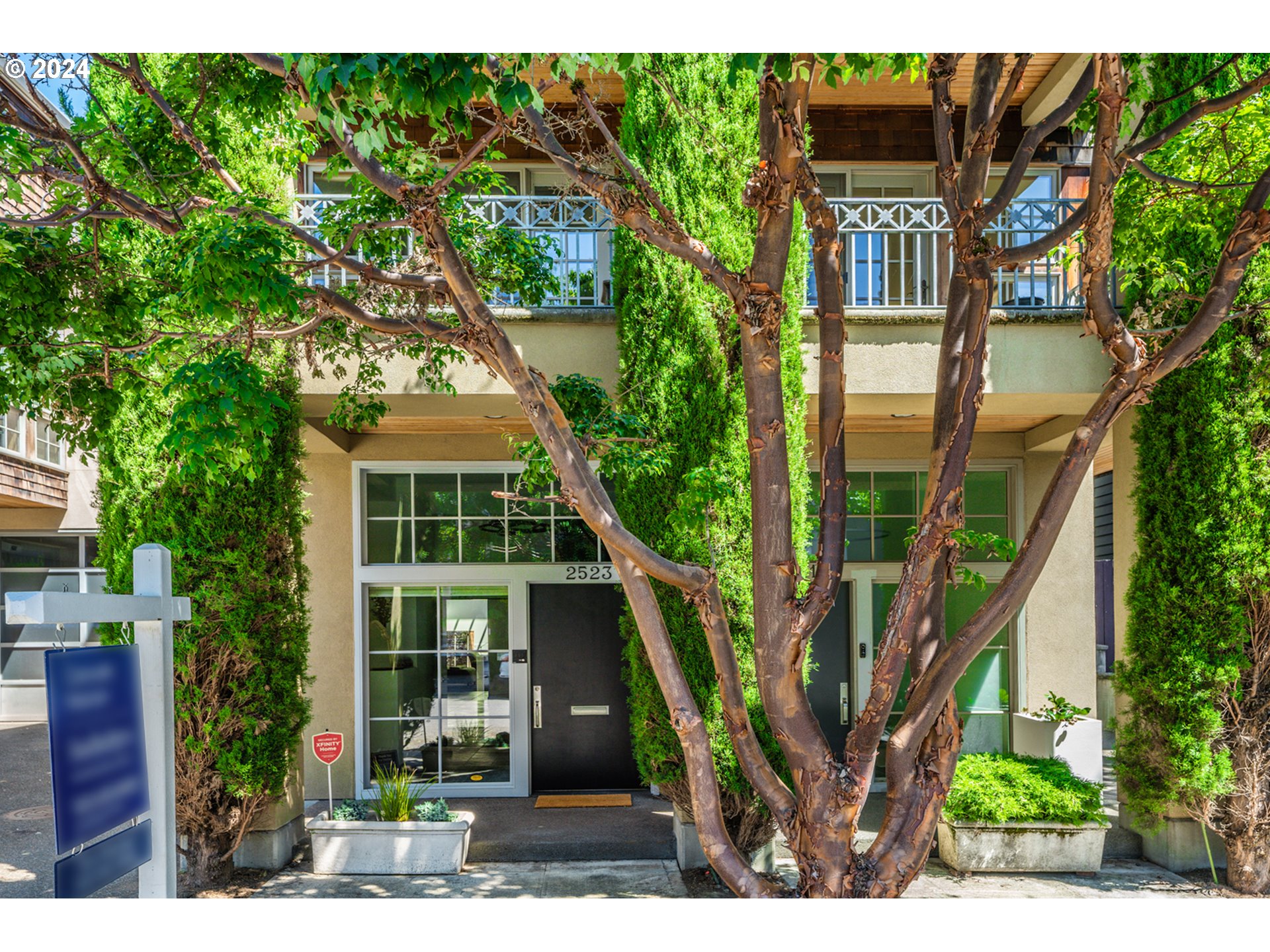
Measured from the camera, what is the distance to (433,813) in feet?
22.9

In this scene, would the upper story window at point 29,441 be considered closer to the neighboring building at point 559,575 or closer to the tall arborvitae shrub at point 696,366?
the neighboring building at point 559,575

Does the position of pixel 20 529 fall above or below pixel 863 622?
above

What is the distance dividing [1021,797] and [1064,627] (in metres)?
3.25

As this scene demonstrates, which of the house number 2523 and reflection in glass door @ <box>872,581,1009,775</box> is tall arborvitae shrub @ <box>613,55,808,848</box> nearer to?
the house number 2523

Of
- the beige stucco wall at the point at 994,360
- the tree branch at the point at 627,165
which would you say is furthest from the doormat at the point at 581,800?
the tree branch at the point at 627,165

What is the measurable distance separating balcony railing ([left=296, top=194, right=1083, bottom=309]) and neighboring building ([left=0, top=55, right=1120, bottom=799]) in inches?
9.7

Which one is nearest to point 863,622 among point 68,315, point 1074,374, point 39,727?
point 1074,374

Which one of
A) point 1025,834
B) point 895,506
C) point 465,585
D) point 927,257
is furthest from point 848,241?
point 1025,834

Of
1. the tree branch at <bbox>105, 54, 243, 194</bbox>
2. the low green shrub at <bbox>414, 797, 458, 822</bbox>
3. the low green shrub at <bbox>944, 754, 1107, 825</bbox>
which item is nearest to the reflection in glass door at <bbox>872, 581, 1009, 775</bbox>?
the low green shrub at <bbox>944, 754, 1107, 825</bbox>

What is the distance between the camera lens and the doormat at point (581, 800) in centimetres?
877

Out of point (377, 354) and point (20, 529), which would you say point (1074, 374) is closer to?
point (377, 354)

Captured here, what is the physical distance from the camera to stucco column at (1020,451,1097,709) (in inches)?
375

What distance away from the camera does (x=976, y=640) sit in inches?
155

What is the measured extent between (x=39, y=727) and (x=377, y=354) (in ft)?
40.9
